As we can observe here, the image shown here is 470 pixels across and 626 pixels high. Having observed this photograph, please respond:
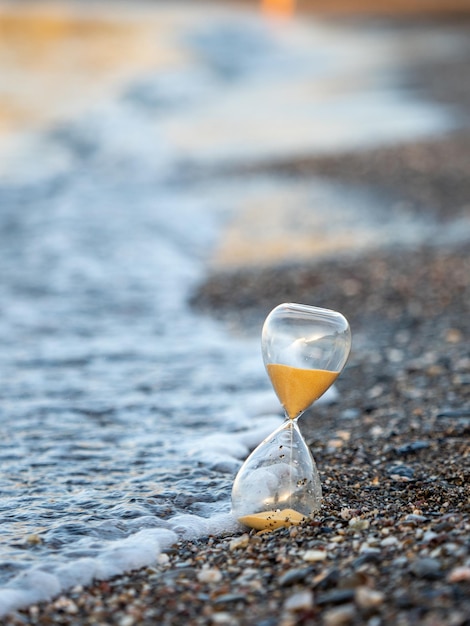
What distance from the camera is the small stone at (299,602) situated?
2.57 meters

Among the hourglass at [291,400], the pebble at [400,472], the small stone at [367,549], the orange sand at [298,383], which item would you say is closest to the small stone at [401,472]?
the pebble at [400,472]

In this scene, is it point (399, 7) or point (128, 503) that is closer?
point (128, 503)

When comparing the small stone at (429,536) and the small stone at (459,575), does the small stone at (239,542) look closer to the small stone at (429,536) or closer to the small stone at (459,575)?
the small stone at (429,536)

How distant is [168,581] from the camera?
2.94 m

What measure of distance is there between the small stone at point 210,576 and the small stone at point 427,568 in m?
0.61

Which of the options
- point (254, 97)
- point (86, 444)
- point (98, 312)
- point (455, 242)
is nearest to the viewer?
point (86, 444)

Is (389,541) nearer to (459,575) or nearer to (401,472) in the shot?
(459,575)

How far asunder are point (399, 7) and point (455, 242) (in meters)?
47.5

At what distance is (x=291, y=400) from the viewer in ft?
10.3

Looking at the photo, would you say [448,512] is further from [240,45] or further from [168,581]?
[240,45]

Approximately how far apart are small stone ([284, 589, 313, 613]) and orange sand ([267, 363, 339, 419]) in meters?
0.69

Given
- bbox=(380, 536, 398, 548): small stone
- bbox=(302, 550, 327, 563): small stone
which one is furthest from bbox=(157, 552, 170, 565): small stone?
bbox=(380, 536, 398, 548): small stone

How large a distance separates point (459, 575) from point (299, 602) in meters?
0.43

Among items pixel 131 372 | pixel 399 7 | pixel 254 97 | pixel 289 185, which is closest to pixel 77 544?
pixel 131 372
